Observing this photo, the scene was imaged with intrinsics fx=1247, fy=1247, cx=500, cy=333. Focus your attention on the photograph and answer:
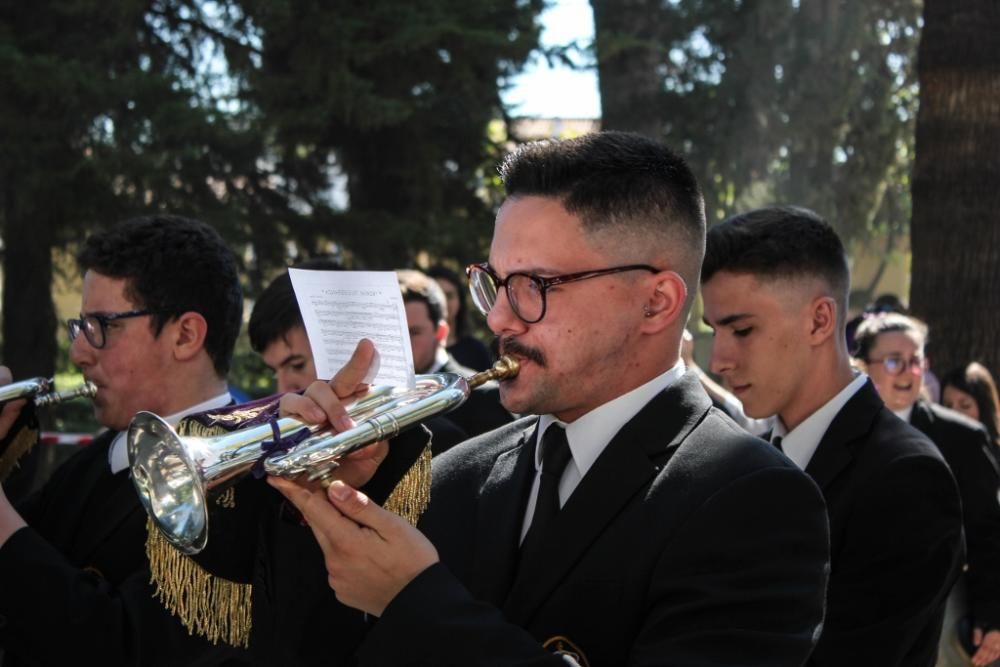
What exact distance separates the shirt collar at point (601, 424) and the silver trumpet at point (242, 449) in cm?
19

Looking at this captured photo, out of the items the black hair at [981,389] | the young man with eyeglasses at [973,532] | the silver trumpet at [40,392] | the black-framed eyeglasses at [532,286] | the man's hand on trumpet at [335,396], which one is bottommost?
the black hair at [981,389]

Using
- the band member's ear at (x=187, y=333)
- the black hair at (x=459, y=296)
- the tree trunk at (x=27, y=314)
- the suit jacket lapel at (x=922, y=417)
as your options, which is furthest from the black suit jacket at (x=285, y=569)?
the tree trunk at (x=27, y=314)

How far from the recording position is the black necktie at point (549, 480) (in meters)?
2.47

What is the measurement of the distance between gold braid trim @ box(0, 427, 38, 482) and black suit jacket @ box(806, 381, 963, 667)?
249 centimetres

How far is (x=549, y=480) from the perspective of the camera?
2521 mm

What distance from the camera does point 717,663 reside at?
2.18 metres

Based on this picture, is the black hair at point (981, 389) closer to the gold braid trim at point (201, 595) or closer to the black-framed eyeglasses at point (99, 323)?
the black-framed eyeglasses at point (99, 323)

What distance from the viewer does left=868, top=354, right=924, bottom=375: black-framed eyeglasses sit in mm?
6094

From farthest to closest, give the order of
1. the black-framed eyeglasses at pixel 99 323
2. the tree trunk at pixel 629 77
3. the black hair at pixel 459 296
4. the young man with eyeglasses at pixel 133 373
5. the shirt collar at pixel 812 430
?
the tree trunk at pixel 629 77 → the black hair at pixel 459 296 → the black-framed eyeglasses at pixel 99 323 → the shirt collar at pixel 812 430 → the young man with eyeglasses at pixel 133 373

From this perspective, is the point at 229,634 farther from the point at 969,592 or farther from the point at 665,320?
the point at 969,592

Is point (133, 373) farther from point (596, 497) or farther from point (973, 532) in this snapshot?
point (973, 532)

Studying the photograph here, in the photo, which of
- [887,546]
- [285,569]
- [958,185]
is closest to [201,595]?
[285,569]

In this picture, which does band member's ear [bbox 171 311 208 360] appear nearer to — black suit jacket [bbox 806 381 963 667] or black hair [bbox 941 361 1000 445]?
black suit jacket [bbox 806 381 963 667]

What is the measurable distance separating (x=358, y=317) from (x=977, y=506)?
3.37 metres
